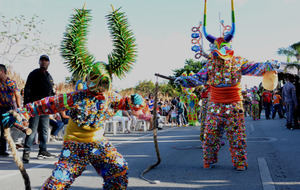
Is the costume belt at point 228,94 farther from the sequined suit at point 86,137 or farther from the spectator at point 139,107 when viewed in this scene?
the sequined suit at point 86,137

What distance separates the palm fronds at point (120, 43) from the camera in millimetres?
3244

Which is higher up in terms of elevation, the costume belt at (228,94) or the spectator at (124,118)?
the costume belt at (228,94)

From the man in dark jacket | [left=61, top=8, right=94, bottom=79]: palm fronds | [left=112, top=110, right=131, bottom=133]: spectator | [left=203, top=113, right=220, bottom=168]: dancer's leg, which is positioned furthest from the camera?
[left=112, top=110, right=131, bottom=133]: spectator

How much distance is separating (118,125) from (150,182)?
10982mm

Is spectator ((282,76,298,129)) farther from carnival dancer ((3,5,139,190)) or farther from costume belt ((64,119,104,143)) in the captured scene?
costume belt ((64,119,104,143))

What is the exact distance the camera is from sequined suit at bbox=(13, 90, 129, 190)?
121 inches

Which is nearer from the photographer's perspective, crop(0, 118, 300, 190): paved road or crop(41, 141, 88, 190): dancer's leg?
crop(41, 141, 88, 190): dancer's leg

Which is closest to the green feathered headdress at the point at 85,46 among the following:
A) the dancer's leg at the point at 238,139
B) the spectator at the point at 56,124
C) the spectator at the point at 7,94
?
the dancer's leg at the point at 238,139

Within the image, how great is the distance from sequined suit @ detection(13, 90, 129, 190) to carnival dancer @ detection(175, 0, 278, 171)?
242 centimetres

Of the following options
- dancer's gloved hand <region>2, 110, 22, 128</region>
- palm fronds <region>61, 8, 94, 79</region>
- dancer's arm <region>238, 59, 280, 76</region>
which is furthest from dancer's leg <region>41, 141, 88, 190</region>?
dancer's arm <region>238, 59, 280, 76</region>

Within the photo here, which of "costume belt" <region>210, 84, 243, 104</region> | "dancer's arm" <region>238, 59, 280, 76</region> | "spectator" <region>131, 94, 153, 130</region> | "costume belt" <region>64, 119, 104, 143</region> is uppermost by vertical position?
"dancer's arm" <region>238, 59, 280, 76</region>

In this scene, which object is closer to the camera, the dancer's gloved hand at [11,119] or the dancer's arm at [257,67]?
the dancer's gloved hand at [11,119]

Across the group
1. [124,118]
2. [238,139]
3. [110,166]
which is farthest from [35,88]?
[124,118]

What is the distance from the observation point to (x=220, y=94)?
16.8 ft
